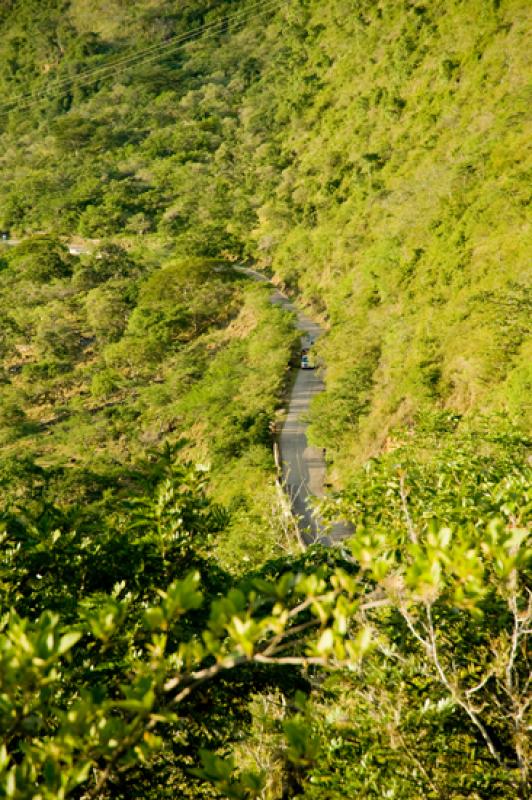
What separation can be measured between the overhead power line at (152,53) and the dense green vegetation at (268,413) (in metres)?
1.05

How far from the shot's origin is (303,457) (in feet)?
88.2

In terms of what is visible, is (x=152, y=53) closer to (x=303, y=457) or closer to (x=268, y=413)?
(x=268, y=413)

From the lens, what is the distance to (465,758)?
4195 mm

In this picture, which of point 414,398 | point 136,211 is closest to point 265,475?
point 414,398

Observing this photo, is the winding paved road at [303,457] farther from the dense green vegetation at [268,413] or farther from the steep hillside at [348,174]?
the steep hillside at [348,174]

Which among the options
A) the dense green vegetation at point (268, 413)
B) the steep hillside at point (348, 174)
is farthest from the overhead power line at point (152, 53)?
the steep hillside at point (348, 174)

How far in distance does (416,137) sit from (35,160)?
74251 millimetres

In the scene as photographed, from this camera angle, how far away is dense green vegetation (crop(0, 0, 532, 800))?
2.71 metres

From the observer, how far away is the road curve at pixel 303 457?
2084cm

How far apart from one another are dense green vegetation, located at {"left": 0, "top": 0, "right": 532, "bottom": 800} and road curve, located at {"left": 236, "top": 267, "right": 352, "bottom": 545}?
1225 millimetres

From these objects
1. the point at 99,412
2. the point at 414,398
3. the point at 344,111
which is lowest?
the point at 99,412

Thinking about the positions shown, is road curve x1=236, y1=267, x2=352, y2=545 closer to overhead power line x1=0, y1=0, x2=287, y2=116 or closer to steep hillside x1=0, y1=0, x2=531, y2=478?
steep hillside x1=0, y1=0, x2=531, y2=478

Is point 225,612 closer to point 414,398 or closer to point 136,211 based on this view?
point 414,398

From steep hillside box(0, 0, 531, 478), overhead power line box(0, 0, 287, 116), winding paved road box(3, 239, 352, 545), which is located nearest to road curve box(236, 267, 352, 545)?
winding paved road box(3, 239, 352, 545)
